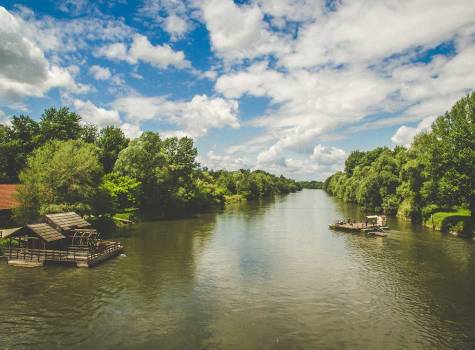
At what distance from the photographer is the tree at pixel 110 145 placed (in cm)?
10125

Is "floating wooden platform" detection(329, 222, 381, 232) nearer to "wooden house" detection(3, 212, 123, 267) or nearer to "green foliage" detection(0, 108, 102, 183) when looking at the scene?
"wooden house" detection(3, 212, 123, 267)

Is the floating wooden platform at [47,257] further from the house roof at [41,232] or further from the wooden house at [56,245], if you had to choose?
the house roof at [41,232]

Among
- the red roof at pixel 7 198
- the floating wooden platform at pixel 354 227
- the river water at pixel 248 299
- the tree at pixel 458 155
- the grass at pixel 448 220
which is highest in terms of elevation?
the tree at pixel 458 155

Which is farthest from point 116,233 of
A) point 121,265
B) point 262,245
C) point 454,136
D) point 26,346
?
point 454,136

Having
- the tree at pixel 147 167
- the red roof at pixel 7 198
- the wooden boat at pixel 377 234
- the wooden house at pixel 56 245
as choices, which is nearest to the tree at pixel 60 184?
the red roof at pixel 7 198

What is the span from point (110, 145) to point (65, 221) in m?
63.7

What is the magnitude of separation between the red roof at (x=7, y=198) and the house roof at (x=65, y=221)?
1419 centimetres

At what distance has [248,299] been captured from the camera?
30.7m

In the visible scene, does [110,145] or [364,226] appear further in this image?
[110,145]

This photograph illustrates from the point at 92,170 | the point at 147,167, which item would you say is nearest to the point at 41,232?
the point at 92,170

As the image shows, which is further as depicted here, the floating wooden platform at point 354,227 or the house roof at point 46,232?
the floating wooden platform at point 354,227

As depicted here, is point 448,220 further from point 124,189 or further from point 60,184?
→ point 60,184

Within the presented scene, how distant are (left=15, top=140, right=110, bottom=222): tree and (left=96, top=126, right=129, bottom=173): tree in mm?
41028

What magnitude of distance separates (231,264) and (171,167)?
54.5 m
